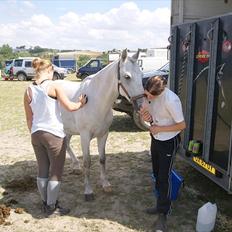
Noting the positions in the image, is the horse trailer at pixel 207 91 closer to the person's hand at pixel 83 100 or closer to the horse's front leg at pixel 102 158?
the horse's front leg at pixel 102 158

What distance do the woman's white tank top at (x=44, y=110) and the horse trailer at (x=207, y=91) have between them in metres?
1.86

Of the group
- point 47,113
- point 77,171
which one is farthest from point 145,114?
point 77,171

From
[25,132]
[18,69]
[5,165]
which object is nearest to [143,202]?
[5,165]

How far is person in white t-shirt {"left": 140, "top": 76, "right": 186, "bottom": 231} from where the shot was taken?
392cm

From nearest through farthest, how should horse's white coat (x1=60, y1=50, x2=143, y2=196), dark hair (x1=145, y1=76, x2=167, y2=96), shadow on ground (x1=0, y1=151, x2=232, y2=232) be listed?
dark hair (x1=145, y1=76, x2=167, y2=96), horse's white coat (x1=60, y1=50, x2=143, y2=196), shadow on ground (x1=0, y1=151, x2=232, y2=232)

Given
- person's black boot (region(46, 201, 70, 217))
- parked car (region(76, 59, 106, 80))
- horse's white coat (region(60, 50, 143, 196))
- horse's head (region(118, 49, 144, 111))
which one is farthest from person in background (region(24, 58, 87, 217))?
parked car (region(76, 59, 106, 80))

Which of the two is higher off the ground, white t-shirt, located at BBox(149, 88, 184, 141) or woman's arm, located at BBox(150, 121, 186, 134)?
white t-shirt, located at BBox(149, 88, 184, 141)

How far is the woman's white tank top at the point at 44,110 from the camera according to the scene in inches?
168

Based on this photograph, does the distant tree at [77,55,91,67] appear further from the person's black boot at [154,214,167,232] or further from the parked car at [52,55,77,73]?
the person's black boot at [154,214,167,232]

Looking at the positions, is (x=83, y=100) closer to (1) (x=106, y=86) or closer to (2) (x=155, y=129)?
(1) (x=106, y=86)

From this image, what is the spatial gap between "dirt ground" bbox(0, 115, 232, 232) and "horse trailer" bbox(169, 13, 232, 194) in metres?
0.61

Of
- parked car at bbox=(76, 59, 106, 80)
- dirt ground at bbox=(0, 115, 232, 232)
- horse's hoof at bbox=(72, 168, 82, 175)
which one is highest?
parked car at bbox=(76, 59, 106, 80)

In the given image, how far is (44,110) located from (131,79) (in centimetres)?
111

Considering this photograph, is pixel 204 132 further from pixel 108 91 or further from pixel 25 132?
pixel 25 132
